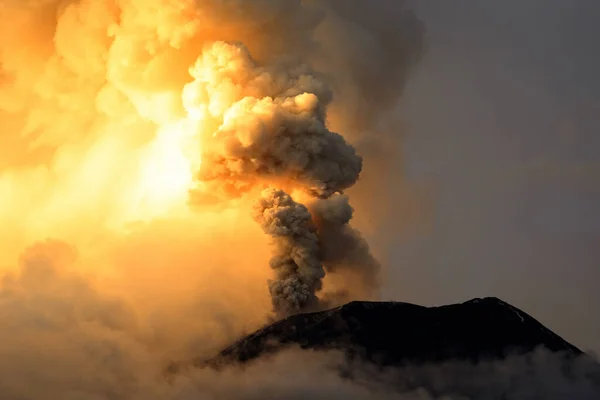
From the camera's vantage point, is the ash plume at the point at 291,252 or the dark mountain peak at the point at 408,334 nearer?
the ash plume at the point at 291,252

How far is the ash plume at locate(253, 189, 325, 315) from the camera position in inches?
2591

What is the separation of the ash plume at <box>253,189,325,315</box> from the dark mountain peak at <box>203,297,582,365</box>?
226cm

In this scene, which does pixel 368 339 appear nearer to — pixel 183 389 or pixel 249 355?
pixel 249 355

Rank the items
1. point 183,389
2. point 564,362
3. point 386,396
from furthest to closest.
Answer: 1. point 564,362
2. point 386,396
3. point 183,389

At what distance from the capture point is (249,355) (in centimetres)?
7269

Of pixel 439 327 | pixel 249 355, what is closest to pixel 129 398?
pixel 249 355

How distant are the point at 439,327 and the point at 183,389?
2617 centimetres

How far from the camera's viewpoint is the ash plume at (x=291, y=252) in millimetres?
65812

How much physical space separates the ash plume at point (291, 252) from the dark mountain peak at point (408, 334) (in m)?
2.26

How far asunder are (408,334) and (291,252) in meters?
16.6

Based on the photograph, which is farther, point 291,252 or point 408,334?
point 408,334

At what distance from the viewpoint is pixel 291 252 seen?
6738 centimetres

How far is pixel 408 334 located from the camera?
7825 cm

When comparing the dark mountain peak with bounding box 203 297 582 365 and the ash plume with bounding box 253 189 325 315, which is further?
the dark mountain peak with bounding box 203 297 582 365
